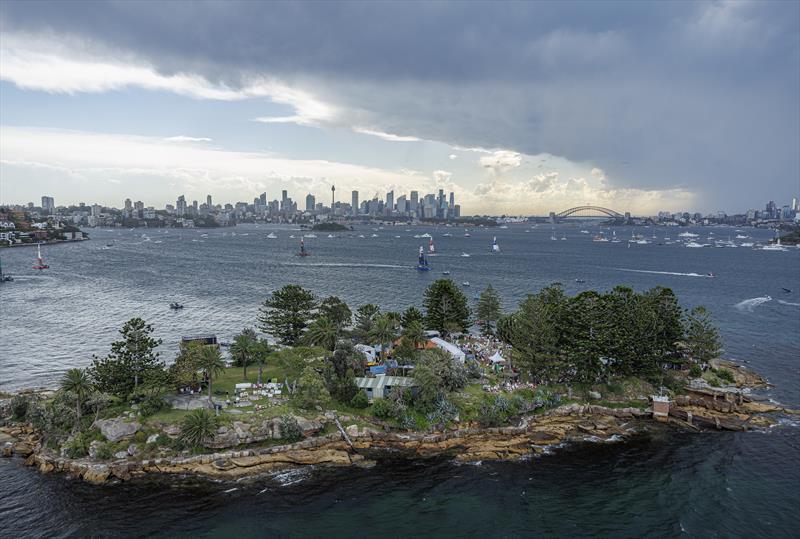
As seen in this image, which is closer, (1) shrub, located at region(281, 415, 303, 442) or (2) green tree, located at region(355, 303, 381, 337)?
(1) shrub, located at region(281, 415, 303, 442)

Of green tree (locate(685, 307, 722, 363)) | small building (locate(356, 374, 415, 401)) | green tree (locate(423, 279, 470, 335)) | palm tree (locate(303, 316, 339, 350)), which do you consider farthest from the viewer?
green tree (locate(423, 279, 470, 335))

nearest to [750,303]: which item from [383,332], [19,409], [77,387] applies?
[383,332]

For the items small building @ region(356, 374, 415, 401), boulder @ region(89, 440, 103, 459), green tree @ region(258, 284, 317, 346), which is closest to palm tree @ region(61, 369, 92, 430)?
boulder @ region(89, 440, 103, 459)

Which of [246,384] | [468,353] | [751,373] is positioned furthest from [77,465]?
[751,373]

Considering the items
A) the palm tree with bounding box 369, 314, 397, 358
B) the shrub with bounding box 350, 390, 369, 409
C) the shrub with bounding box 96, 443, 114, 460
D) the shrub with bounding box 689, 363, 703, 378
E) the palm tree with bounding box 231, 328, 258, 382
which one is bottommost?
the shrub with bounding box 96, 443, 114, 460

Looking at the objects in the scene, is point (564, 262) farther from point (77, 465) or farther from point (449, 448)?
point (77, 465)

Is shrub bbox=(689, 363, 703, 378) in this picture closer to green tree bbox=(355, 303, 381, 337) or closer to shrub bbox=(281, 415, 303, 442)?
green tree bbox=(355, 303, 381, 337)
